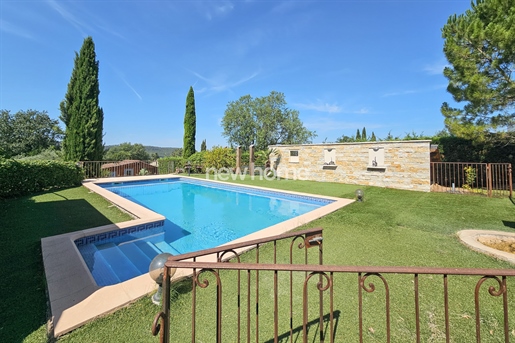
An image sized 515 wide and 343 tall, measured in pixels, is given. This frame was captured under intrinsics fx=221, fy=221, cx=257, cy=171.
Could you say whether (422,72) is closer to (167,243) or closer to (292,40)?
(292,40)

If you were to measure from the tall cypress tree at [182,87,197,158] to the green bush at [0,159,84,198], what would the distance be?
13.1 m

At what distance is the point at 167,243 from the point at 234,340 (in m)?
4.16

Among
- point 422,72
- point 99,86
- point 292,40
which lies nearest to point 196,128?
point 99,86

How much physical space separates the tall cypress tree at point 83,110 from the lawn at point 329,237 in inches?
338

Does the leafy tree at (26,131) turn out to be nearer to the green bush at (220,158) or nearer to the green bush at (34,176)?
the green bush at (34,176)

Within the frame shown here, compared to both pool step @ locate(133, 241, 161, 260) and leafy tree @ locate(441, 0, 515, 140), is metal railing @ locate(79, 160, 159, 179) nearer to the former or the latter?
pool step @ locate(133, 241, 161, 260)

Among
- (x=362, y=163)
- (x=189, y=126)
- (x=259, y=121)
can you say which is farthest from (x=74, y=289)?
(x=259, y=121)

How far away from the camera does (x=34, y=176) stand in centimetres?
983

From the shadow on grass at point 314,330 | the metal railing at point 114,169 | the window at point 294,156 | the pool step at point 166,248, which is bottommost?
the pool step at point 166,248

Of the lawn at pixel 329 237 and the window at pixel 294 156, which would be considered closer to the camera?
the lawn at pixel 329 237

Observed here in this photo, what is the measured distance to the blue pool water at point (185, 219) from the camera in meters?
4.45

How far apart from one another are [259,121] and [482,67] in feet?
99.1

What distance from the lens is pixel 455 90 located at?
10.5 m

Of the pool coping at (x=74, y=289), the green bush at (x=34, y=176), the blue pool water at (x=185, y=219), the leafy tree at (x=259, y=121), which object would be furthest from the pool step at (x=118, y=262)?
the leafy tree at (x=259, y=121)
